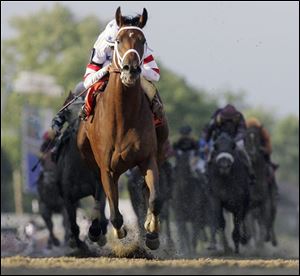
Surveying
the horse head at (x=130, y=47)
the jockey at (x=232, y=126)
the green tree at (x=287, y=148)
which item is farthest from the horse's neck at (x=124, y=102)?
the green tree at (x=287, y=148)

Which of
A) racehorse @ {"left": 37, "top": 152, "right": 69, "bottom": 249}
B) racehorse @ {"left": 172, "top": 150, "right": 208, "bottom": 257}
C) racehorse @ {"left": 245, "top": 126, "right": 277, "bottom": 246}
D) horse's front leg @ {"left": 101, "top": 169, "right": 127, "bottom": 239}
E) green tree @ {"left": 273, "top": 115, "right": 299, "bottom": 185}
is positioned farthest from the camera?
green tree @ {"left": 273, "top": 115, "right": 299, "bottom": 185}

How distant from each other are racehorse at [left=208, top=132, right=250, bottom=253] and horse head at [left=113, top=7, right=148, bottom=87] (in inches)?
270

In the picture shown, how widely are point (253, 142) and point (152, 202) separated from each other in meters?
11.0

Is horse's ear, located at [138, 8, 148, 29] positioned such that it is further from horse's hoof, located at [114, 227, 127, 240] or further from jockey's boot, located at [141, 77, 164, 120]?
horse's hoof, located at [114, 227, 127, 240]

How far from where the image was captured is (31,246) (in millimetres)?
26375

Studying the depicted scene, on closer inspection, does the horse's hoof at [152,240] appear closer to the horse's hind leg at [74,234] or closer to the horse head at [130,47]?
the horse head at [130,47]

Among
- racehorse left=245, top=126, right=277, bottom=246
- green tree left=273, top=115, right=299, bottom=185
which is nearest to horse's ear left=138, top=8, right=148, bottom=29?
racehorse left=245, top=126, right=277, bottom=246

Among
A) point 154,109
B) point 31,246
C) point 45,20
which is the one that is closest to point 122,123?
point 154,109

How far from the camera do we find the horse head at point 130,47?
12.2 metres

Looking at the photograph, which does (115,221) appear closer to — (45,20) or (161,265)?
(161,265)

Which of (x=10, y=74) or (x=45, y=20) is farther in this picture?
(x=45, y=20)

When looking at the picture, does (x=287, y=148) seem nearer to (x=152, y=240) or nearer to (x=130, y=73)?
(x=152, y=240)

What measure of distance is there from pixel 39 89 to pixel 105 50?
5598 cm

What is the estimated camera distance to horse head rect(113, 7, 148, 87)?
12.2m
